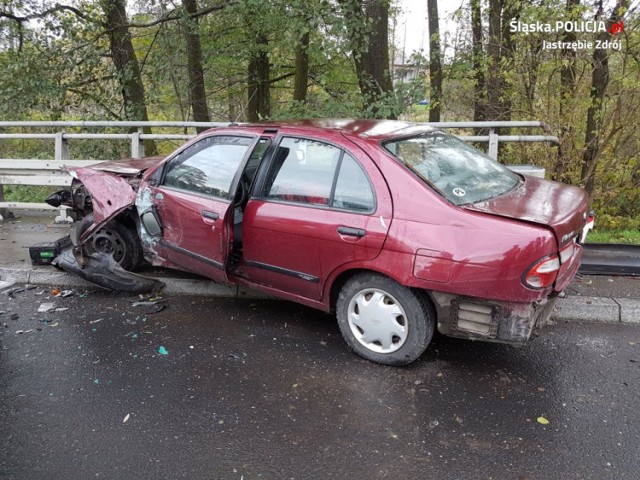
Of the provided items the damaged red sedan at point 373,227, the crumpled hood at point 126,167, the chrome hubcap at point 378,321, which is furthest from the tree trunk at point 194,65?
the chrome hubcap at point 378,321

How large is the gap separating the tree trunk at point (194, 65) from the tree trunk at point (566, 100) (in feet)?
20.5

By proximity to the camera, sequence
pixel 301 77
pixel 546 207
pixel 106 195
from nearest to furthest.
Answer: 1. pixel 546 207
2. pixel 106 195
3. pixel 301 77

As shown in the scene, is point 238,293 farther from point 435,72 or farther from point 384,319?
point 435,72

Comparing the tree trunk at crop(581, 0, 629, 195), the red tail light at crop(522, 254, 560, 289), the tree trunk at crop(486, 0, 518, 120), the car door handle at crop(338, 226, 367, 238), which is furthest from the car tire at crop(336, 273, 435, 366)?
the tree trunk at crop(486, 0, 518, 120)

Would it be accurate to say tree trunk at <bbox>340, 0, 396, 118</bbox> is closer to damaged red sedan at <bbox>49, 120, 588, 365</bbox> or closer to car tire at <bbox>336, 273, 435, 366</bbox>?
damaged red sedan at <bbox>49, 120, 588, 365</bbox>

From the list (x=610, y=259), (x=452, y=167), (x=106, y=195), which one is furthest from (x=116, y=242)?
(x=610, y=259)

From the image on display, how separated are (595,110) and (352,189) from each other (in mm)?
5109

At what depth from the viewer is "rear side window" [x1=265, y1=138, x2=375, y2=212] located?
3625 mm

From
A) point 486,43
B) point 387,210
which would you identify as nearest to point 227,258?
point 387,210

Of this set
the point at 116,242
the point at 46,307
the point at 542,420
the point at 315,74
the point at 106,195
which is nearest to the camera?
the point at 542,420

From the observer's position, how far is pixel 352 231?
356 cm

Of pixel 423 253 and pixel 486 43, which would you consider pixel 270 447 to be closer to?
pixel 423 253

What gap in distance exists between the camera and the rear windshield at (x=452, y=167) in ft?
11.6

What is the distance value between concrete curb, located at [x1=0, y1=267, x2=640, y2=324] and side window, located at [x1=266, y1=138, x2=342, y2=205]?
1.39m
